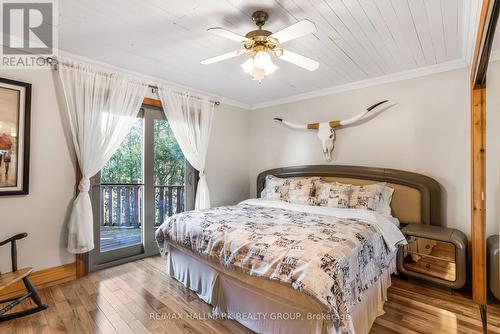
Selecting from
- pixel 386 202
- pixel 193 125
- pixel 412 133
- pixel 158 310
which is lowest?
pixel 158 310

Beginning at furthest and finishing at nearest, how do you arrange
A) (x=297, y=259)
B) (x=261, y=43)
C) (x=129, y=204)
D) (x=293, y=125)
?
(x=293, y=125) → (x=129, y=204) → (x=261, y=43) → (x=297, y=259)

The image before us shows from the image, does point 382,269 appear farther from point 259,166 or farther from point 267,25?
point 259,166

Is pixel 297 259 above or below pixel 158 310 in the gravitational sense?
above

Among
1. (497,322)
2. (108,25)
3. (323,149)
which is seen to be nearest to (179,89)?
(108,25)

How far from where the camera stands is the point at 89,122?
2.69 metres

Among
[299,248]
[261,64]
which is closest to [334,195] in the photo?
[299,248]

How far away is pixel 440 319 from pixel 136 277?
291cm

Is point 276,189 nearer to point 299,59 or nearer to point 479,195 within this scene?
point 299,59

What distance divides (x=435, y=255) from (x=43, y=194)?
13.1 feet

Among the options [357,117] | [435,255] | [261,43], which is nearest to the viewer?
[261,43]

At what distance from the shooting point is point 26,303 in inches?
86.4

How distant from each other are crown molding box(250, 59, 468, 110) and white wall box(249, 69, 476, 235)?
0.06m

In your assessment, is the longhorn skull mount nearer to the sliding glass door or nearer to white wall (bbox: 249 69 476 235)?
white wall (bbox: 249 69 476 235)

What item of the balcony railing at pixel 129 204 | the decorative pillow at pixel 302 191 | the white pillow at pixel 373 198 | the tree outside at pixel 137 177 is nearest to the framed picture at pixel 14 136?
the tree outside at pixel 137 177
